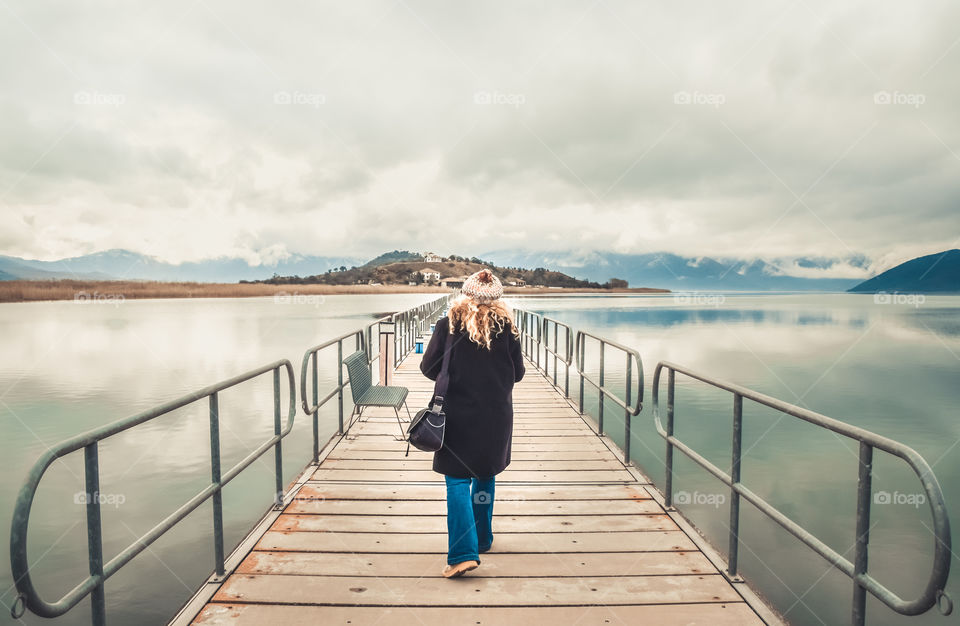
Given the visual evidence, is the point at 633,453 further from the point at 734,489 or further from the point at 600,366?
the point at 734,489

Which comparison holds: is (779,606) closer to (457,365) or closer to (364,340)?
(457,365)

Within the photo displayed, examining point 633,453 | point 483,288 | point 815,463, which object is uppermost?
point 483,288

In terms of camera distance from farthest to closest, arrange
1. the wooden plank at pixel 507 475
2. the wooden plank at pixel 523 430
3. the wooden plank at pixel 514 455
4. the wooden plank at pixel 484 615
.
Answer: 1. the wooden plank at pixel 523 430
2. the wooden plank at pixel 514 455
3. the wooden plank at pixel 507 475
4. the wooden plank at pixel 484 615

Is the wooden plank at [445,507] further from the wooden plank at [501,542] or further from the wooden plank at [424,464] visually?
the wooden plank at [424,464]

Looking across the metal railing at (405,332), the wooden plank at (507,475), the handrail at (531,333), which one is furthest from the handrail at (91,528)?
the handrail at (531,333)

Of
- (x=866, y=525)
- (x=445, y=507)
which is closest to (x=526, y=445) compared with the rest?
(x=445, y=507)

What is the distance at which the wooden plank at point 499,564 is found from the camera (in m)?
3.16

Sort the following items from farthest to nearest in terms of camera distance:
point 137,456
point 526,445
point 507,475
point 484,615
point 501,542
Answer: point 137,456
point 526,445
point 507,475
point 501,542
point 484,615

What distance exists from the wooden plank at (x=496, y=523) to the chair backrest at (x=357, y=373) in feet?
5.75

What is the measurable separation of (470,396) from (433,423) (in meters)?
0.26

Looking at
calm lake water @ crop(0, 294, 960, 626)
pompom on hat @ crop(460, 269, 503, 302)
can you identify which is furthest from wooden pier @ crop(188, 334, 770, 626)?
calm lake water @ crop(0, 294, 960, 626)

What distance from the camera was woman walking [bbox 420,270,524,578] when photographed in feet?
9.86

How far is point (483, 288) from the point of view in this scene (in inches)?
120

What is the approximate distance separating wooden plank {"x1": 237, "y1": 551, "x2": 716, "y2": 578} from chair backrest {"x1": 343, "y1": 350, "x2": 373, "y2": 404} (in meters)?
2.30
